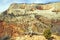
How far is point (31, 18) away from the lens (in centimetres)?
725

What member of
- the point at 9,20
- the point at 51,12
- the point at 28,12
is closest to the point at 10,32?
the point at 9,20

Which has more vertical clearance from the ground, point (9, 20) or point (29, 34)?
point (9, 20)

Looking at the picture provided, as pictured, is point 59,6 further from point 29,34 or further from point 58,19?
point 29,34

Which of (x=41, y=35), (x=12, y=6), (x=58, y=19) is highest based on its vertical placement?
(x=12, y=6)

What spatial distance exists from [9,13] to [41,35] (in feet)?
4.57

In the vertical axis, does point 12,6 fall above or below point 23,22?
above

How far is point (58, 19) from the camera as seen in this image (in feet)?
23.6

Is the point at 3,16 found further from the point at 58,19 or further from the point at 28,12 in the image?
the point at 58,19

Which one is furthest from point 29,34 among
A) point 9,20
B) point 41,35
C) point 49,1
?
point 49,1

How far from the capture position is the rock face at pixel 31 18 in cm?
710

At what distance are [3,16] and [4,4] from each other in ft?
1.52

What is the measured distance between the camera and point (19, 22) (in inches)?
283

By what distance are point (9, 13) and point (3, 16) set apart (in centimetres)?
24

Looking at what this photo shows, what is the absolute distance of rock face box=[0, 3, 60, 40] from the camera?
280 inches
